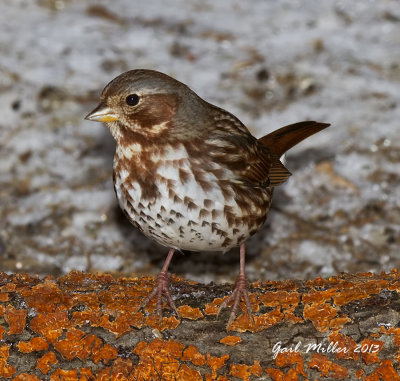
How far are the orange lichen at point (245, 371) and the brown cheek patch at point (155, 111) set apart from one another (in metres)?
1.55

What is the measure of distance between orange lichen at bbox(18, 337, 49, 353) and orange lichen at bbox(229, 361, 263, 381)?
0.99 meters

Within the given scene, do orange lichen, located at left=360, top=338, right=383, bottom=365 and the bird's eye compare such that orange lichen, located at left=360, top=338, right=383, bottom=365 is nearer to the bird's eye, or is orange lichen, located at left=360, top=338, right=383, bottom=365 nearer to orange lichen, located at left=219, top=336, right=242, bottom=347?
orange lichen, located at left=219, top=336, right=242, bottom=347

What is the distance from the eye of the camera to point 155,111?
4117mm

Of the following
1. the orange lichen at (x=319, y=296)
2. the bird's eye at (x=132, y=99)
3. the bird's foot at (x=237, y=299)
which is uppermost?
the bird's eye at (x=132, y=99)

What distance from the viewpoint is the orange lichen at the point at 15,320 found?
354cm

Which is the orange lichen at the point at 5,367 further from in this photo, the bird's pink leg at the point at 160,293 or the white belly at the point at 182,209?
the white belly at the point at 182,209

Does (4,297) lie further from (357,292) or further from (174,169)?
(357,292)

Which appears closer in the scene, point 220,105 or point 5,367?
point 5,367

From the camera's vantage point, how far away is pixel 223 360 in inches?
138

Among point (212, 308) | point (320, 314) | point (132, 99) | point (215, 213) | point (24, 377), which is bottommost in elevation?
point (24, 377)

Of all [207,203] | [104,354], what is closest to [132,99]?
[207,203]

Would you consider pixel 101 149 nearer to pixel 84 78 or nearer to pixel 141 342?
pixel 84 78

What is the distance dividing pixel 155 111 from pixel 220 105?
2.89m

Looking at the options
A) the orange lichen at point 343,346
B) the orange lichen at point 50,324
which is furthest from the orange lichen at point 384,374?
the orange lichen at point 50,324
